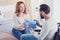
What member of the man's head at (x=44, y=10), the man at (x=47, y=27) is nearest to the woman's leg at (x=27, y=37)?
the man at (x=47, y=27)

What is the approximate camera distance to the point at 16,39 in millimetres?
1914

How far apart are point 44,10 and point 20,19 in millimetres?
290

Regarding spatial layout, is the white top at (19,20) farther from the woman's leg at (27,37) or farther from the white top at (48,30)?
the white top at (48,30)

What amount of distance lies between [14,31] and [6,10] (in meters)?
0.26

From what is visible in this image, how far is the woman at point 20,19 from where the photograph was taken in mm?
1905

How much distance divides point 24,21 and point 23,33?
137mm

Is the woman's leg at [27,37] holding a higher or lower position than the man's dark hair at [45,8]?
lower

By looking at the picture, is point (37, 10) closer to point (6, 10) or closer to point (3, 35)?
point (6, 10)

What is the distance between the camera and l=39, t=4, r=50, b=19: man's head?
6.18 feet

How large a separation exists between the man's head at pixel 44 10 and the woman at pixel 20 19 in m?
0.16

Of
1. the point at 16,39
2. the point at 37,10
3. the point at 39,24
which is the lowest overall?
the point at 16,39

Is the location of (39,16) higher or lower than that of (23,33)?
higher

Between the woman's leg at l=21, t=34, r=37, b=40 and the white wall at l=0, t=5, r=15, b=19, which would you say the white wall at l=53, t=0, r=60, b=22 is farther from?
the white wall at l=0, t=5, r=15, b=19

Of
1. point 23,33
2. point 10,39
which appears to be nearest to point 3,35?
point 10,39
